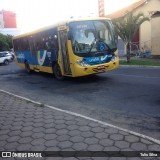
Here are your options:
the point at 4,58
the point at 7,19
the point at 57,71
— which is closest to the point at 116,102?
the point at 57,71

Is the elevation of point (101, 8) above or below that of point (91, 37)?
above

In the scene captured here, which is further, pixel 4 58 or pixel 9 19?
→ pixel 9 19

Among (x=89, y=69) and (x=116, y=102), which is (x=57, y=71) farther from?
(x=116, y=102)

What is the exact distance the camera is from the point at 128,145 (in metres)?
4.53

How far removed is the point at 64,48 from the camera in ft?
41.1

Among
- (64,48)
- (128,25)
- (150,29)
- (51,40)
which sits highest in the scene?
(128,25)

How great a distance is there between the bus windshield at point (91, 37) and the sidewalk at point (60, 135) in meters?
5.39

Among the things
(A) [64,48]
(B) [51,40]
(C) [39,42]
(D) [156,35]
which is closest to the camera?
(A) [64,48]

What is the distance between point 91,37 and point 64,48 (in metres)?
1.49

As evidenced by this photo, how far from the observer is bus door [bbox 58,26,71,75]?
12.3 meters

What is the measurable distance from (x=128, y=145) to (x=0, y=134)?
2837 millimetres

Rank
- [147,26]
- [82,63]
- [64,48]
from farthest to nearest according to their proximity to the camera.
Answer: [147,26] < [64,48] < [82,63]

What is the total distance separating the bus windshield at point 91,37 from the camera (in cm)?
1184

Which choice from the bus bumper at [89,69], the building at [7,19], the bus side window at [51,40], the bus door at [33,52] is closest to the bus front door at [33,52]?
the bus door at [33,52]
